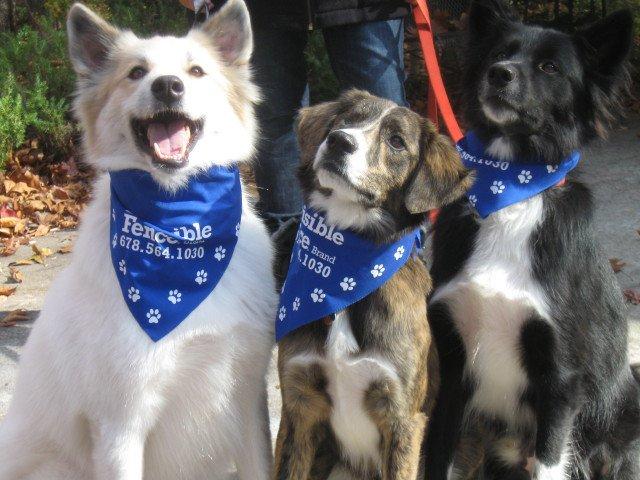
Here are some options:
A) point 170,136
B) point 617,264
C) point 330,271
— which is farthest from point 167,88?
point 617,264

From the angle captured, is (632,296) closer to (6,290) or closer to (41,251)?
(6,290)

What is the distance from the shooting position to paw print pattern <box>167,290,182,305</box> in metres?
2.68

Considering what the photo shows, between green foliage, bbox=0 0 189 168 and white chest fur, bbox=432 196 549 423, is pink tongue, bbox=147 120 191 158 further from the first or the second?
green foliage, bbox=0 0 189 168

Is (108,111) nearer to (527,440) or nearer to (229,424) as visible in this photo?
(229,424)

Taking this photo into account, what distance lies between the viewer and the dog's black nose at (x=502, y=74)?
2.74 meters

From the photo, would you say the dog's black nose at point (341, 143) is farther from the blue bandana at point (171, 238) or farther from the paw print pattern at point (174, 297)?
the paw print pattern at point (174, 297)

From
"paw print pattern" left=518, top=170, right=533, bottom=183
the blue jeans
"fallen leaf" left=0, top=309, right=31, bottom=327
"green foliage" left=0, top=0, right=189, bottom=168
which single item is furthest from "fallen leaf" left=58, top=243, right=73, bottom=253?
"paw print pattern" left=518, top=170, right=533, bottom=183

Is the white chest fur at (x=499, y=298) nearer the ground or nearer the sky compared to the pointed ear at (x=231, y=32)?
nearer the ground

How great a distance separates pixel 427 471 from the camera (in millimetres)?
3029

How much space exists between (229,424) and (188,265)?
59 centimetres

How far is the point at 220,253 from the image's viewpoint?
2793 millimetres

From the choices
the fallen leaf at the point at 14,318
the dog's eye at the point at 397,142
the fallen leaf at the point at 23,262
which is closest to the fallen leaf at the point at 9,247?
the fallen leaf at the point at 23,262

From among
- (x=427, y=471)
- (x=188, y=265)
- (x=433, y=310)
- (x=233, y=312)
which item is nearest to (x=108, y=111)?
(x=188, y=265)

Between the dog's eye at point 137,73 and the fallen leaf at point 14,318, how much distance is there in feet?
8.30
